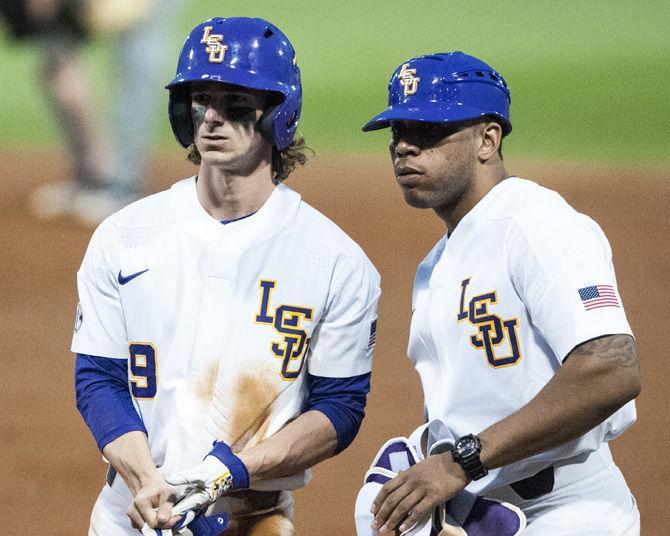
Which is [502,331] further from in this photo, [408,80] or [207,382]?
[207,382]

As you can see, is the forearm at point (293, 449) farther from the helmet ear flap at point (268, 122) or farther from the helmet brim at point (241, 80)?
the helmet brim at point (241, 80)

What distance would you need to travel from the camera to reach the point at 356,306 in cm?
337

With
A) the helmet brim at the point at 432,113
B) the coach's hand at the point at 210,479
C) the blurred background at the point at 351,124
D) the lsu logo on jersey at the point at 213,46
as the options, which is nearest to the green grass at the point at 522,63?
the blurred background at the point at 351,124

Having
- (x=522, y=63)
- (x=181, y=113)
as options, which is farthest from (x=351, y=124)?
(x=181, y=113)

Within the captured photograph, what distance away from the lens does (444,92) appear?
318 centimetres

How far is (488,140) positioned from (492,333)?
0.57 meters

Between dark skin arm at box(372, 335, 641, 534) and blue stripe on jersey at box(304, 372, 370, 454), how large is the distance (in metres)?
0.47

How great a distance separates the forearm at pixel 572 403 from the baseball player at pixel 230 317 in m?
0.65

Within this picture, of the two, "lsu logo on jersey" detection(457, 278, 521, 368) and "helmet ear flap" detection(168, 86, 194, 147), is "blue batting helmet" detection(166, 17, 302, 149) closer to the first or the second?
"helmet ear flap" detection(168, 86, 194, 147)

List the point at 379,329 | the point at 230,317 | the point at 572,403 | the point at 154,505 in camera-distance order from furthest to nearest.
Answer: the point at 379,329 < the point at 230,317 < the point at 154,505 < the point at 572,403

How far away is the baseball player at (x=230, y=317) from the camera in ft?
10.8

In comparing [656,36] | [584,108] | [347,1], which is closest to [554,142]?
[584,108]

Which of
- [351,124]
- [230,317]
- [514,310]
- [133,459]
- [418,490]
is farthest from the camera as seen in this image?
[351,124]

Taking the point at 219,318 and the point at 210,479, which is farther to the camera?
the point at 219,318
